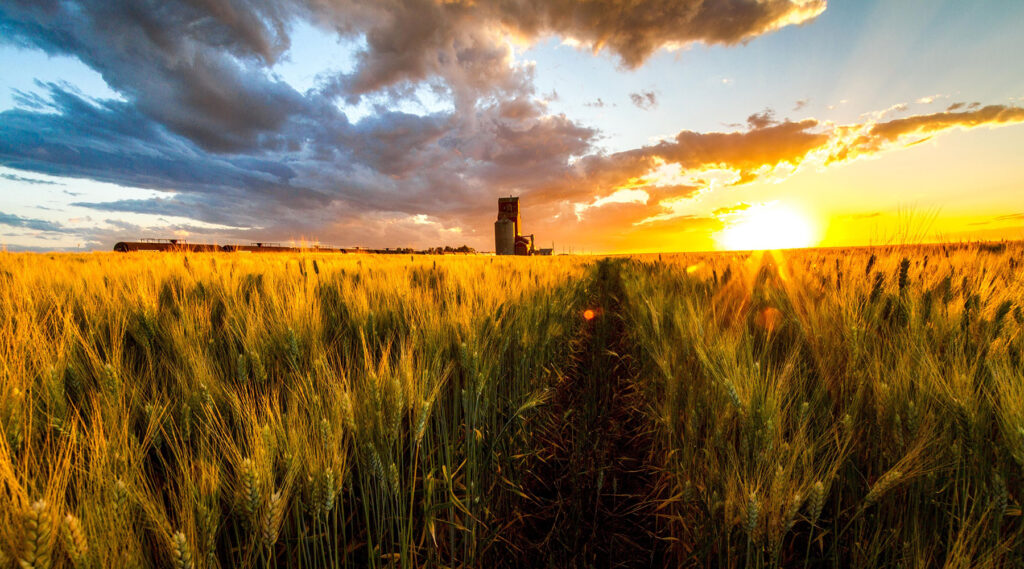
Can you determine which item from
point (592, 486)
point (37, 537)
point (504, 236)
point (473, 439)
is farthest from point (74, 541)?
point (504, 236)

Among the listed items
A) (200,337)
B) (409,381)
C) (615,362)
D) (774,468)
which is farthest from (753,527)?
(615,362)

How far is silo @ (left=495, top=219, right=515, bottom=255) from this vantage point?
3159 centimetres

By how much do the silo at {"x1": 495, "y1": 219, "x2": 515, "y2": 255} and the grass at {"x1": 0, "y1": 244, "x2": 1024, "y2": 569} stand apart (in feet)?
95.9

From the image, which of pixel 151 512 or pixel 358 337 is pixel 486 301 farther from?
pixel 151 512

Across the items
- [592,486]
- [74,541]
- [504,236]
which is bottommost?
[592,486]

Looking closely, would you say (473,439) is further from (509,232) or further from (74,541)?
(509,232)

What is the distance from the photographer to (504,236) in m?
31.7

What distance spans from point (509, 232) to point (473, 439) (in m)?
30.6

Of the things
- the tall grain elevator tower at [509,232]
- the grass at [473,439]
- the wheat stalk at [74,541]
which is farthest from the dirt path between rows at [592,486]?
the tall grain elevator tower at [509,232]

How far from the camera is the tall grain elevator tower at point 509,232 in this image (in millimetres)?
31656

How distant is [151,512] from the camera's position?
704 mm

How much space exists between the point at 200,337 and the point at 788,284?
11.8 feet

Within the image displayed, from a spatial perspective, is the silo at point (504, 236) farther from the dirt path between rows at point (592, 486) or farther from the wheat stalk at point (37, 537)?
the wheat stalk at point (37, 537)

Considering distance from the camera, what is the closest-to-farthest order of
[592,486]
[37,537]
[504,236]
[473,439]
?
[37,537] → [473,439] → [592,486] → [504,236]
